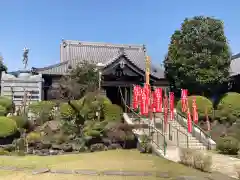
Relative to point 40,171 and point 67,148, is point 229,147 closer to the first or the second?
point 67,148

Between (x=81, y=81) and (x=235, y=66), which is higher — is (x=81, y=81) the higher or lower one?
the lower one

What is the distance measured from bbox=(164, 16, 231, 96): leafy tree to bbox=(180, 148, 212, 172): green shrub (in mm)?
14525

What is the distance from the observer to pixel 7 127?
19.4 metres

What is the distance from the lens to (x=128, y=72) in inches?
1118

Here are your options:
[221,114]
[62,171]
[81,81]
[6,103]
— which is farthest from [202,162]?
[6,103]

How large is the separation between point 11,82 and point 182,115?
15782mm

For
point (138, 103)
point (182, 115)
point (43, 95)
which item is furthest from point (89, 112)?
point (43, 95)

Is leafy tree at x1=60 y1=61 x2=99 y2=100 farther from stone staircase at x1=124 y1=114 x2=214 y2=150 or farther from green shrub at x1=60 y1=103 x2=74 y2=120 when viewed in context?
stone staircase at x1=124 y1=114 x2=214 y2=150

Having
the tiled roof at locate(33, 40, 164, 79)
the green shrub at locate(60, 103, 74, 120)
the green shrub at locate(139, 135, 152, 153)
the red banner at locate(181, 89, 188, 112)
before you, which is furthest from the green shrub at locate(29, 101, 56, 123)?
the red banner at locate(181, 89, 188, 112)

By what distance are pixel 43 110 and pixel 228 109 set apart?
14272 mm

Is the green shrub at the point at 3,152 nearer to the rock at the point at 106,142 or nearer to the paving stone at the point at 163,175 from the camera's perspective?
the rock at the point at 106,142

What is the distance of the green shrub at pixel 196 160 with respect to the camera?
1129cm

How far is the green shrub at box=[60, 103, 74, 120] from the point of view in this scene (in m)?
21.9

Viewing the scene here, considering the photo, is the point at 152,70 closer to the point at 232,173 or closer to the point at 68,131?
the point at 68,131
